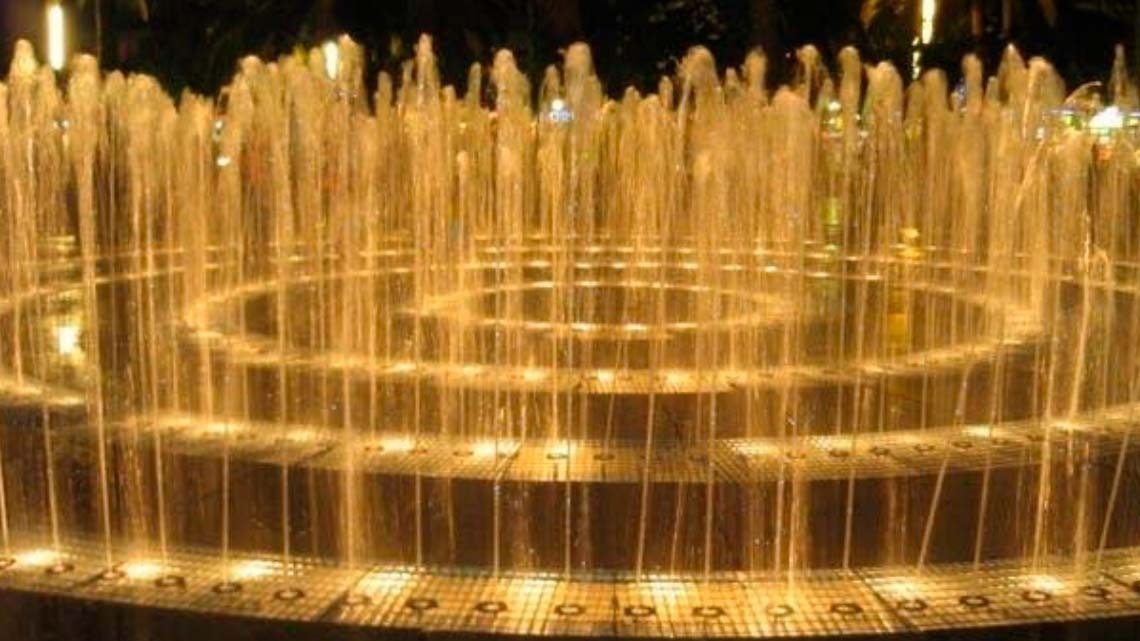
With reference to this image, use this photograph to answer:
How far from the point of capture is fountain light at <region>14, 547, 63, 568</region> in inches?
248

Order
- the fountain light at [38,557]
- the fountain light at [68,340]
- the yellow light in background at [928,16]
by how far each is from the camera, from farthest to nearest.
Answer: the yellow light in background at [928,16], the fountain light at [68,340], the fountain light at [38,557]

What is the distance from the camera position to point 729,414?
9.21 metres

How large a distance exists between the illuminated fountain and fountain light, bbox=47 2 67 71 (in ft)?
56.7

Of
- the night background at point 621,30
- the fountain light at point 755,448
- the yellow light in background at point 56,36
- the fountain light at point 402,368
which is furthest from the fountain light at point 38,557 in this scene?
the yellow light in background at point 56,36

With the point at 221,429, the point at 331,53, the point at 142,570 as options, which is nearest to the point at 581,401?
the point at 221,429

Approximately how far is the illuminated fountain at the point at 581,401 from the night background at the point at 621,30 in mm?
10345

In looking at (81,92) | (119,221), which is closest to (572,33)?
(119,221)

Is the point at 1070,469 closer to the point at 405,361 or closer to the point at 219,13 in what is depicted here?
the point at 405,361

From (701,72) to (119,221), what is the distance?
11519mm

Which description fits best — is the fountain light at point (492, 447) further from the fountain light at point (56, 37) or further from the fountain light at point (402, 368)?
the fountain light at point (56, 37)

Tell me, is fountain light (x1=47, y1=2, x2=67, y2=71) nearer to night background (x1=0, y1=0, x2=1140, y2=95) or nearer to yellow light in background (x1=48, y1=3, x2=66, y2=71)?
yellow light in background (x1=48, y1=3, x2=66, y2=71)

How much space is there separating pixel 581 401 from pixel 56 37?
32.9 metres

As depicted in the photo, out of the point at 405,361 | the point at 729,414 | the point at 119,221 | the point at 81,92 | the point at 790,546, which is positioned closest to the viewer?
the point at 790,546

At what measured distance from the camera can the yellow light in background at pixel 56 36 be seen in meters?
37.7
